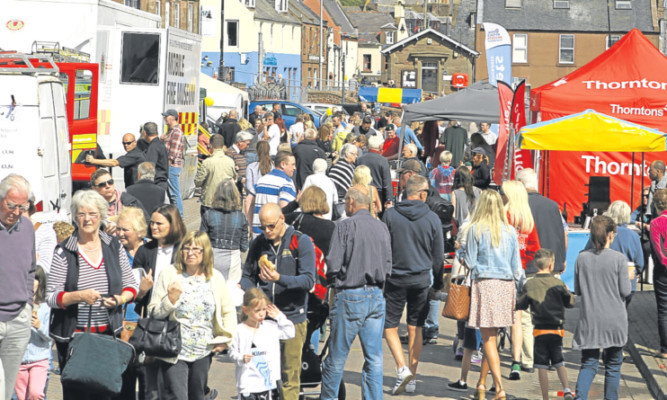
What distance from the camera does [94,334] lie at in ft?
22.4

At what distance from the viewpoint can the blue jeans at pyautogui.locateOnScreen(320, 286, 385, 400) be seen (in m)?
8.30

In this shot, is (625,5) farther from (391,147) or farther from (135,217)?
(135,217)

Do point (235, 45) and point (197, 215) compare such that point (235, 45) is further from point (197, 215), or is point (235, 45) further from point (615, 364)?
point (615, 364)

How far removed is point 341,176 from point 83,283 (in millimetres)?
7034

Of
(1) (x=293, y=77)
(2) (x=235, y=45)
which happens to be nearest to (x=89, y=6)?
(2) (x=235, y=45)

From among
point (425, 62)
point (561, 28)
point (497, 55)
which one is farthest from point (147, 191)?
point (425, 62)

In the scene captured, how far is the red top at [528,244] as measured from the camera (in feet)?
32.8

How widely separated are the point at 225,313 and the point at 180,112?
1422cm

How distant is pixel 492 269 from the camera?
29.4 ft

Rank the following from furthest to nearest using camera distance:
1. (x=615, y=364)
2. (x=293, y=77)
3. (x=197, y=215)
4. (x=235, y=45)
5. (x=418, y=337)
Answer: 1. (x=293, y=77)
2. (x=235, y=45)
3. (x=197, y=215)
4. (x=418, y=337)
5. (x=615, y=364)

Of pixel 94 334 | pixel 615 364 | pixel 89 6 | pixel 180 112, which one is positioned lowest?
pixel 615 364

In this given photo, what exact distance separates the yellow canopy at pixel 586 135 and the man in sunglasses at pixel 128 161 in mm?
5244

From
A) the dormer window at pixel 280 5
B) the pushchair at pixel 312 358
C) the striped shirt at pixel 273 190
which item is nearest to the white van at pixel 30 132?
the striped shirt at pixel 273 190

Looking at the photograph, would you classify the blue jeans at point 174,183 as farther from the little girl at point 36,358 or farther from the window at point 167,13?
the window at point 167,13
